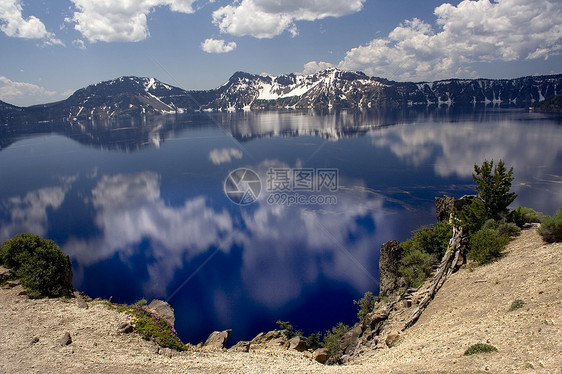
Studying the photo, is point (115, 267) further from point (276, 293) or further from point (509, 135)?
point (509, 135)

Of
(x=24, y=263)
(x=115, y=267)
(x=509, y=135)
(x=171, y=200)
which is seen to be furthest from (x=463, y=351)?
(x=509, y=135)

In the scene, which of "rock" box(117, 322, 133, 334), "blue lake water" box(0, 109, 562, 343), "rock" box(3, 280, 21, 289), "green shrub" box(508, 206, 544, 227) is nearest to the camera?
"rock" box(117, 322, 133, 334)

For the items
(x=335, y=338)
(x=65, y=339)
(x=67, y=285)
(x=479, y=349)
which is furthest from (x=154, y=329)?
(x=479, y=349)

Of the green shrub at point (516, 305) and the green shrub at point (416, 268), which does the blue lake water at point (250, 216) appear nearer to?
the green shrub at point (416, 268)

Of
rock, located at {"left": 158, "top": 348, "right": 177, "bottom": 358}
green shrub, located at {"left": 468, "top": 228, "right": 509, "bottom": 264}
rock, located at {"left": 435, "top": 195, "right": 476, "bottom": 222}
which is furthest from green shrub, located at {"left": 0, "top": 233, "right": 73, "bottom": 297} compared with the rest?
rock, located at {"left": 435, "top": 195, "right": 476, "bottom": 222}

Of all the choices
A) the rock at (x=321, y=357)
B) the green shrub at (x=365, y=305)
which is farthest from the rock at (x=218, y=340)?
the green shrub at (x=365, y=305)

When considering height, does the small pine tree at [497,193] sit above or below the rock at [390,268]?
above

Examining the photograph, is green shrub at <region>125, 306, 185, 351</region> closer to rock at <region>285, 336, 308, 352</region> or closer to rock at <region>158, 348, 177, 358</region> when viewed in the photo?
rock at <region>158, 348, 177, 358</region>

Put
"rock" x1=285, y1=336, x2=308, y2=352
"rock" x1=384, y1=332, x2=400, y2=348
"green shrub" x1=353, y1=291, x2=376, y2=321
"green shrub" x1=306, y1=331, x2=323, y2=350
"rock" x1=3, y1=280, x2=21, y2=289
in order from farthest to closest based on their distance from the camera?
"green shrub" x1=353, y1=291, x2=376, y2=321
"green shrub" x1=306, y1=331, x2=323, y2=350
"rock" x1=3, y1=280, x2=21, y2=289
"rock" x1=285, y1=336, x2=308, y2=352
"rock" x1=384, y1=332, x2=400, y2=348
